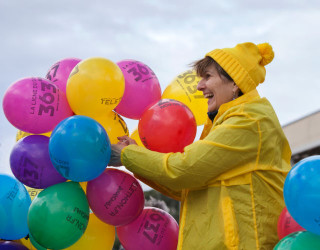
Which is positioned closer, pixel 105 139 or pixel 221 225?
pixel 221 225

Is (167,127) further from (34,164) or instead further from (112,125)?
(34,164)

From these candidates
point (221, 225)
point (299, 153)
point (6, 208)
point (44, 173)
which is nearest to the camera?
point (221, 225)

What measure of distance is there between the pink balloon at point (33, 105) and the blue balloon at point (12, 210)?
0.54 m

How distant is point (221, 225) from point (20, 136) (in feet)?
5.34

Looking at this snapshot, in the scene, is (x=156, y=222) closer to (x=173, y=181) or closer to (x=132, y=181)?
(x=132, y=181)

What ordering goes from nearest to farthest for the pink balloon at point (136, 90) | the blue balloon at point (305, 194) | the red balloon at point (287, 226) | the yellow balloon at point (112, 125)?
the blue balloon at point (305, 194) → the red balloon at point (287, 226) → the yellow balloon at point (112, 125) → the pink balloon at point (136, 90)

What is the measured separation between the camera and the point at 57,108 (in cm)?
329

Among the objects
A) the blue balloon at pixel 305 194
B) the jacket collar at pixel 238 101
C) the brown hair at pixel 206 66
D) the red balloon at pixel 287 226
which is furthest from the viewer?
the brown hair at pixel 206 66

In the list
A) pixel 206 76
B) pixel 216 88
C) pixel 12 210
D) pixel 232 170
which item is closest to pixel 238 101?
pixel 216 88

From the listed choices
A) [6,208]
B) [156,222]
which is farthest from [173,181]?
[6,208]

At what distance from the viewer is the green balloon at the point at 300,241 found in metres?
2.59

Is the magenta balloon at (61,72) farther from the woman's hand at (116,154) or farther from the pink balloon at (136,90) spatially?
the woman's hand at (116,154)

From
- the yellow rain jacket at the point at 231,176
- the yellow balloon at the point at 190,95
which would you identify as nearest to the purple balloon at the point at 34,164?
the yellow rain jacket at the point at 231,176

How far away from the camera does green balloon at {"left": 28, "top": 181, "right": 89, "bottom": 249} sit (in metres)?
3.09
